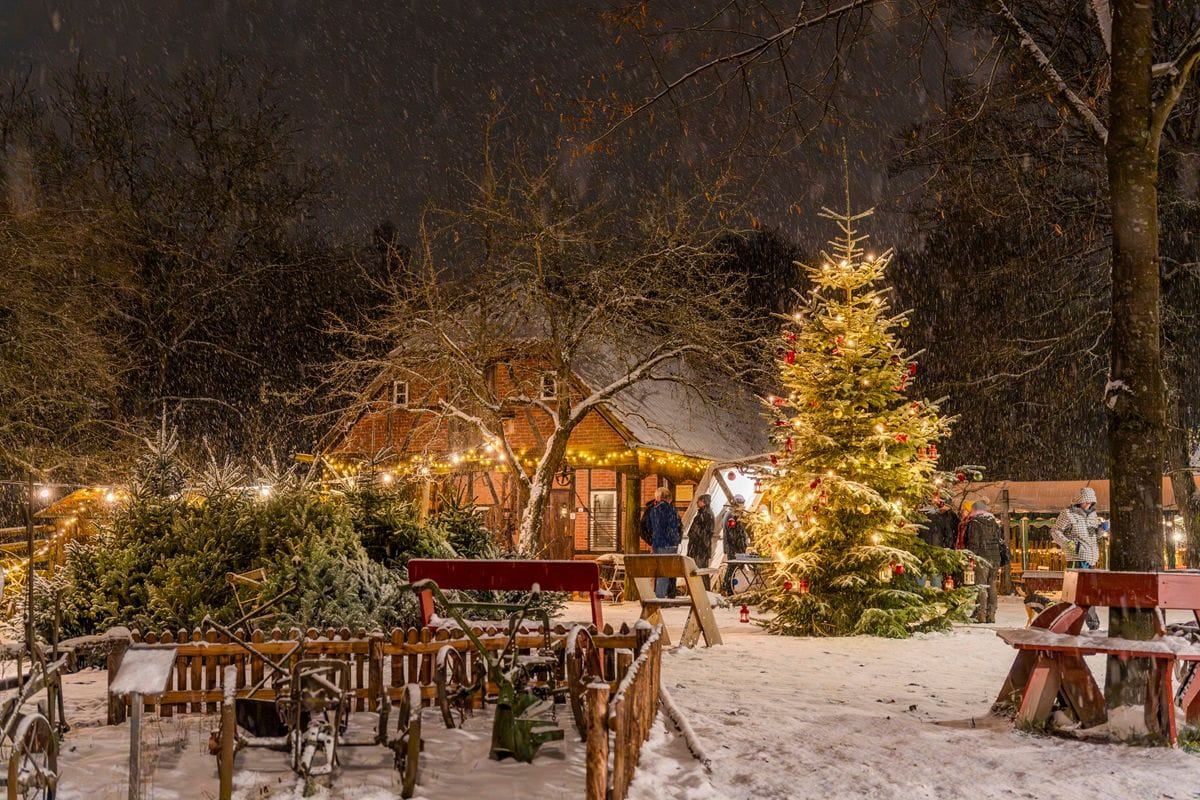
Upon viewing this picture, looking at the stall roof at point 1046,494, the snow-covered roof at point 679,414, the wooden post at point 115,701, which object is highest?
the snow-covered roof at point 679,414

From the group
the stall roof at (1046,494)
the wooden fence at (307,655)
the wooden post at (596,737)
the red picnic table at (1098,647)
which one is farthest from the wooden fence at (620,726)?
the stall roof at (1046,494)

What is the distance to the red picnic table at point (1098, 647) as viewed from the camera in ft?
25.0

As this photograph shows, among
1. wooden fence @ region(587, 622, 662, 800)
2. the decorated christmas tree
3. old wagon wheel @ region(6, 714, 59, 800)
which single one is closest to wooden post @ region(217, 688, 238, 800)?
old wagon wheel @ region(6, 714, 59, 800)

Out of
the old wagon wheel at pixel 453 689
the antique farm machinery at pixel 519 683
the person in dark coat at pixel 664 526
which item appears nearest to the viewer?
the antique farm machinery at pixel 519 683

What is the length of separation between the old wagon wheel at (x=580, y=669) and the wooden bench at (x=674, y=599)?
437cm

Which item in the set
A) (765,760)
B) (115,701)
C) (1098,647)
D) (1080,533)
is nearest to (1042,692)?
(1098,647)

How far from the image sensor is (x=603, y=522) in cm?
3009

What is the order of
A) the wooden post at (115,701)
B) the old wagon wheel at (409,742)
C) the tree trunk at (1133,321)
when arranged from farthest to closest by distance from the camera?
the wooden post at (115,701), the tree trunk at (1133,321), the old wagon wheel at (409,742)

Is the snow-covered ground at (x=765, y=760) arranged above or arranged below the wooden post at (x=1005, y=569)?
below

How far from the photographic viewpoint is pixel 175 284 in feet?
108

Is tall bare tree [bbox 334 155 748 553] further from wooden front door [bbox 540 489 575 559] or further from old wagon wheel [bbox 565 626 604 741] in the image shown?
old wagon wheel [bbox 565 626 604 741]

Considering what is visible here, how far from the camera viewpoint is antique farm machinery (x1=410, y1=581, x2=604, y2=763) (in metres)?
7.27

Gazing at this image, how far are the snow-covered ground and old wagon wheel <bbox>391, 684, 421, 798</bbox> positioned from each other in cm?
13

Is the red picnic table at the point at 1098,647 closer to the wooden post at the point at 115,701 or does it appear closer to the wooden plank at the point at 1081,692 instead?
the wooden plank at the point at 1081,692
